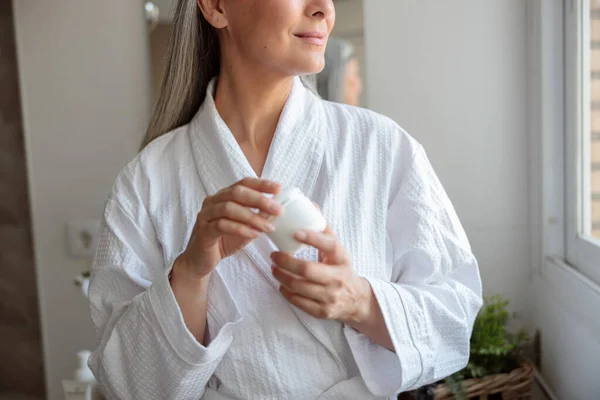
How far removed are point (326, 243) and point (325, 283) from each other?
0.06 meters

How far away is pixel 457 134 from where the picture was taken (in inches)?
53.0

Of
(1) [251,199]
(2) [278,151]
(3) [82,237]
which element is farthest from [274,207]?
(3) [82,237]

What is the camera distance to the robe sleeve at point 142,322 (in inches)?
32.0

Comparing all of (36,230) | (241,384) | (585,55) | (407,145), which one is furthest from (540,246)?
(36,230)

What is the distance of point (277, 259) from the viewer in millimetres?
754

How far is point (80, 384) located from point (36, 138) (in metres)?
0.66

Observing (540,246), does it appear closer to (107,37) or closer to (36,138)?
(107,37)

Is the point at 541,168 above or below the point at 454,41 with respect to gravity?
below

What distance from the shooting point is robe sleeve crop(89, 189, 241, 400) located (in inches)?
32.0

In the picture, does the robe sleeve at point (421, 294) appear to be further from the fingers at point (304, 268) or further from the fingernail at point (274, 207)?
the fingernail at point (274, 207)

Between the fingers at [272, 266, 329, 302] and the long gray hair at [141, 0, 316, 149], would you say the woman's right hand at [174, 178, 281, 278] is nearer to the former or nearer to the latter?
the fingers at [272, 266, 329, 302]

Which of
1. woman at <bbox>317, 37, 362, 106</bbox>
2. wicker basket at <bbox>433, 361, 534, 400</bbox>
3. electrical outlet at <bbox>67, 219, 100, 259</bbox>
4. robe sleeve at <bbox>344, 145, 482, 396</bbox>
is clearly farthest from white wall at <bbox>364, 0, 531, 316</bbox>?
electrical outlet at <bbox>67, 219, 100, 259</bbox>

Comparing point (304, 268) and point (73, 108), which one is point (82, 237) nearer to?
point (73, 108)

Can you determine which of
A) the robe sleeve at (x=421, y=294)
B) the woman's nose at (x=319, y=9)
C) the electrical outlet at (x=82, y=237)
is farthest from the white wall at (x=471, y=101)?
the electrical outlet at (x=82, y=237)
